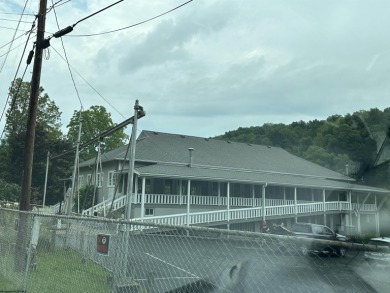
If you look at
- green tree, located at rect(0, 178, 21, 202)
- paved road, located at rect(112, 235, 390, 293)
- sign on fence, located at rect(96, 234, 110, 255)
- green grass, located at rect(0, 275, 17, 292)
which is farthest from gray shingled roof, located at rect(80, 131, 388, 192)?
paved road, located at rect(112, 235, 390, 293)

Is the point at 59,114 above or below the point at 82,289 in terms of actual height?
above

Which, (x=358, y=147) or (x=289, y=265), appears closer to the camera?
(x=289, y=265)

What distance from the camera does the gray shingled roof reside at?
2996cm

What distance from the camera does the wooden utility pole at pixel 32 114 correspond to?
1264 cm

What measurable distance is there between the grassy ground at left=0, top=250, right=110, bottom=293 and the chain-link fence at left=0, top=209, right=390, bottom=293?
13 mm

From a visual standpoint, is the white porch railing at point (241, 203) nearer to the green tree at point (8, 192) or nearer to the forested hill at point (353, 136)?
the forested hill at point (353, 136)

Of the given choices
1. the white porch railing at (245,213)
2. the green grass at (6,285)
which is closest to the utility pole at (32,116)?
the green grass at (6,285)

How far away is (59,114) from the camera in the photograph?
5453 centimetres

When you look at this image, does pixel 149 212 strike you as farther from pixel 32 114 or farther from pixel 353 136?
pixel 32 114

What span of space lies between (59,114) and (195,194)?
97.3 ft

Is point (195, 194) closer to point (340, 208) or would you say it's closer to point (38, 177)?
point (340, 208)

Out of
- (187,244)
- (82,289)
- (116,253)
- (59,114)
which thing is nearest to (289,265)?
(187,244)

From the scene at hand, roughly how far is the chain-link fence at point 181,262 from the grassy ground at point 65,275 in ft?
0.04

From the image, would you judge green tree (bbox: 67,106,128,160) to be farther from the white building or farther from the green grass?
the green grass
